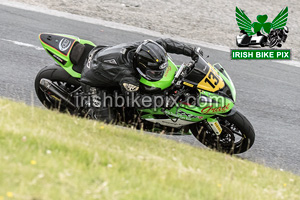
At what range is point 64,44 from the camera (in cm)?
640

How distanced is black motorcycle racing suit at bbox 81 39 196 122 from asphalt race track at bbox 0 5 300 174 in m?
1.45

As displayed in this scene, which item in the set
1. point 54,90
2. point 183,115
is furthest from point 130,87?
point 54,90

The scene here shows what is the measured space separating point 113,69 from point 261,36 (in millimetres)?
7682

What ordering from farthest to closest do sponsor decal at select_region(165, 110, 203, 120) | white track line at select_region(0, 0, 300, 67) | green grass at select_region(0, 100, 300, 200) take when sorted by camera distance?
white track line at select_region(0, 0, 300, 67) → sponsor decal at select_region(165, 110, 203, 120) → green grass at select_region(0, 100, 300, 200)

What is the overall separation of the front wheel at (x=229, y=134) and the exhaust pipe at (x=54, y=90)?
6.58ft

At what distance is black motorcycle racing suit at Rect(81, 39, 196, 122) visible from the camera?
18.9ft

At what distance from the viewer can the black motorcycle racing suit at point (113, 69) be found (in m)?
5.76

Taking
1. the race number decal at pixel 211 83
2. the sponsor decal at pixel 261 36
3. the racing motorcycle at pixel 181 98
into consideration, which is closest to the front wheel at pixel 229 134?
the racing motorcycle at pixel 181 98

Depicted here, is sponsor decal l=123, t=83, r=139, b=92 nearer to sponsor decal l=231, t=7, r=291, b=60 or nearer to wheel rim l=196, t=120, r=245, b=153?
wheel rim l=196, t=120, r=245, b=153

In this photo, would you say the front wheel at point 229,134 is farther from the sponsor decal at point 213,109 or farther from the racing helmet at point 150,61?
the racing helmet at point 150,61

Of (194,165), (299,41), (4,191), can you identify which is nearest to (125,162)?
(194,165)

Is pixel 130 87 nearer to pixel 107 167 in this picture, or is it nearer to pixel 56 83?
pixel 56 83

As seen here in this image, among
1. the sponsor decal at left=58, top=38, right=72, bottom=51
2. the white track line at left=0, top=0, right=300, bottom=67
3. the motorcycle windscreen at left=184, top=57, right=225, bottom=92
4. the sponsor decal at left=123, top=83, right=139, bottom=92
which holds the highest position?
the motorcycle windscreen at left=184, top=57, right=225, bottom=92

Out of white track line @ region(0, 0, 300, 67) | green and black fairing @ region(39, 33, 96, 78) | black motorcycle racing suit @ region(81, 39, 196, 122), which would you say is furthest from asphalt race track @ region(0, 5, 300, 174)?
black motorcycle racing suit @ region(81, 39, 196, 122)
